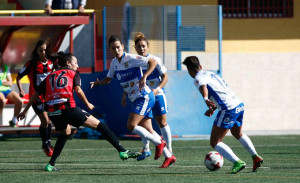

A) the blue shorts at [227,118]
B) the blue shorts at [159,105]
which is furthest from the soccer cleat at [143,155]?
the blue shorts at [227,118]

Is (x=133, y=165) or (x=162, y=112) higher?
(x=162, y=112)

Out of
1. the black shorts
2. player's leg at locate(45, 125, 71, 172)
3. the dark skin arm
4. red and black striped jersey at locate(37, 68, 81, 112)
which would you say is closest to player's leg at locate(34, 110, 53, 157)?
player's leg at locate(45, 125, 71, 172)

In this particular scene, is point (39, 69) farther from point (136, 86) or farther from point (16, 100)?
point (16, 100)

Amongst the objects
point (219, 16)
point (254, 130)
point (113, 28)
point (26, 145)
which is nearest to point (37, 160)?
point (26, 145)

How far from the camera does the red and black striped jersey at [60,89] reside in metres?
9.31

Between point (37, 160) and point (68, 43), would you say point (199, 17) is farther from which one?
point (37, 160)

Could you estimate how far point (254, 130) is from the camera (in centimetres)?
1984

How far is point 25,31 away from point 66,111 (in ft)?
29.6

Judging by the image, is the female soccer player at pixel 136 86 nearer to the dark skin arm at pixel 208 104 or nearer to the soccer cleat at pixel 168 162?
the soccer cleat at pixel 168 162

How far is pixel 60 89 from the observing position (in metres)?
9.33

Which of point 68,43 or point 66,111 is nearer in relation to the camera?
point 66,111

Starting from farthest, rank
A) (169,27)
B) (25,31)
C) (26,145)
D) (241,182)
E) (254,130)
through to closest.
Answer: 1. (254,130)
2. (25,31)
3. (169,27)
4. (26,145)
5. (241,182)

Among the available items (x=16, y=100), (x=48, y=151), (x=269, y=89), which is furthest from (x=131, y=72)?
(x=269, y=89)

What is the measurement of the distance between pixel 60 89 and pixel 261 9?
39.7 ft
